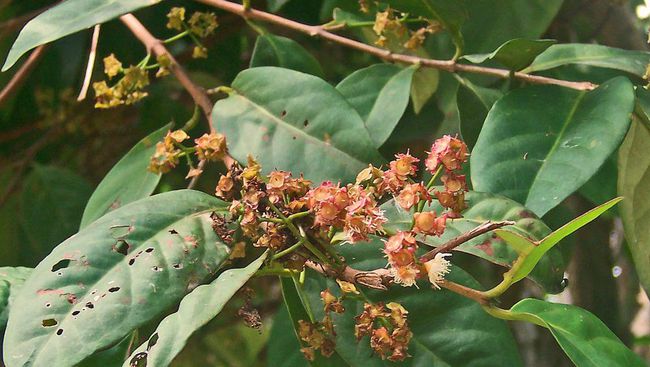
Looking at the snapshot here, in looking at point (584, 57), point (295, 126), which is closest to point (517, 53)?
point (584, 57)

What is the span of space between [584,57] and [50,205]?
70 cm

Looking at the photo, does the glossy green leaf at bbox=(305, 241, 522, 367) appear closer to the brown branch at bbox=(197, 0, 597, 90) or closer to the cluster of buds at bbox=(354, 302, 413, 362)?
the cluster of buds at bbox=(354, 302, 413, 362)

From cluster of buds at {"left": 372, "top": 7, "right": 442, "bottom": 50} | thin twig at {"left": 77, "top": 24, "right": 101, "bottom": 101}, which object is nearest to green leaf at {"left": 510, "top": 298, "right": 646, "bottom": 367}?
cluster of buds at {"left": 372, "top": 7, "right": 442, "bottom": 50}

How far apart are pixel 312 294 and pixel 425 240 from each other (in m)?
0.10

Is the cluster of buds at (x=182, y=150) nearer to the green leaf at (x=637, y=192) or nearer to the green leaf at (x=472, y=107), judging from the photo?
the green leaf at (x=472, y=107)

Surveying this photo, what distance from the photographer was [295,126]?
771mm

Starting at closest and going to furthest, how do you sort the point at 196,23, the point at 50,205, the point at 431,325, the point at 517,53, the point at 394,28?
the point at 431,325
the point at 517,53
the point at 394,28
the point at 196,23
the point at 50,205

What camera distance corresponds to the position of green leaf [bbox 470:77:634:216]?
0.67 m

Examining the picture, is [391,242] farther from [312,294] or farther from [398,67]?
[398,67]

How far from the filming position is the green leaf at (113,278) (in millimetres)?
552

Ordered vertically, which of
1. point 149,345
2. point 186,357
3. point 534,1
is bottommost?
point 186,357

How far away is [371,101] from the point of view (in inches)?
33.7

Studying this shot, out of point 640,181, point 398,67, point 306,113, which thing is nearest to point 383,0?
point 398,67

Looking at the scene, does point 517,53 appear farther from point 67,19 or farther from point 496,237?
point 67,19
